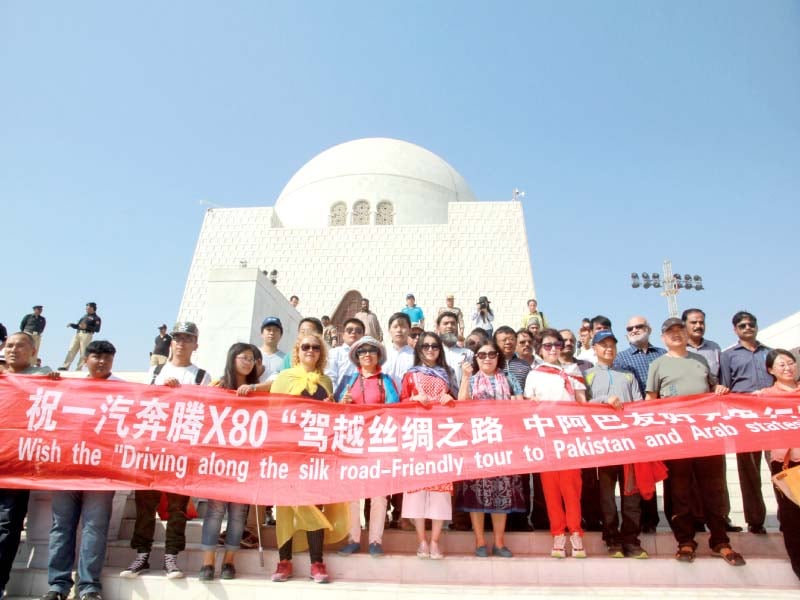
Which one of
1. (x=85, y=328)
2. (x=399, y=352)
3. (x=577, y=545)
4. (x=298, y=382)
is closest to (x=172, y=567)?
(x=298, y=382)

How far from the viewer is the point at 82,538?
3158mm

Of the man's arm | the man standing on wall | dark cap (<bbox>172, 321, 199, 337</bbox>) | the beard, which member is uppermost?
the man standing on wall

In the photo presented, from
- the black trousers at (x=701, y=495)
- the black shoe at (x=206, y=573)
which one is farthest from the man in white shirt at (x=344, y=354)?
the black trousers at (x=701, y=495)

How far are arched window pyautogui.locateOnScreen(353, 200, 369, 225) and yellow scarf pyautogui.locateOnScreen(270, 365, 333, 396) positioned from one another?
50.6 feet

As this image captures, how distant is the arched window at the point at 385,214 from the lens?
18.8 m

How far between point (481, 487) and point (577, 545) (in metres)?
0.69

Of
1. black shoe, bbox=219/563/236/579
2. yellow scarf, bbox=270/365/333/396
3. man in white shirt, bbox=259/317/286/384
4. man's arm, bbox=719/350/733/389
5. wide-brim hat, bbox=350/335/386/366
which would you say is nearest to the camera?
black shoe, bbox=219/563/236/579

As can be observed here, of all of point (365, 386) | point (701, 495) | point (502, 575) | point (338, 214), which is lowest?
point (502, 575)

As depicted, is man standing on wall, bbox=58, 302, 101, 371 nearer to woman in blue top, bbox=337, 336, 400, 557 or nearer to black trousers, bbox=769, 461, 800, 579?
woman in blue top, bbox=337, 336, 400, 557

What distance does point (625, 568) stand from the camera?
323 cm

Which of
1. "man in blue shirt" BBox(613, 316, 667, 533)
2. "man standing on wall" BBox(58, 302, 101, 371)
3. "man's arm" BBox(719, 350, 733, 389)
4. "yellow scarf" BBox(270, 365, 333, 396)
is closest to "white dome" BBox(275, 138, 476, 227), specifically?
"man standing on wall" BBox(58, 302, 101, 371)

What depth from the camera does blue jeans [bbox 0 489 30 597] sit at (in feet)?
10.1

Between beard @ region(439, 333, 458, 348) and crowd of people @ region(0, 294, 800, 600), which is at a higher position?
beard @ region(439, 333, 458, 348)

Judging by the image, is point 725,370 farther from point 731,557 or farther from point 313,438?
point 313,438
